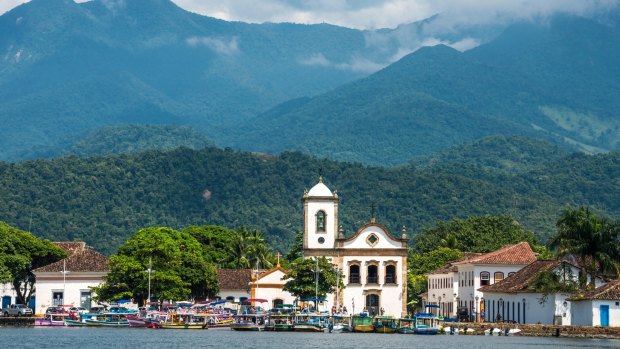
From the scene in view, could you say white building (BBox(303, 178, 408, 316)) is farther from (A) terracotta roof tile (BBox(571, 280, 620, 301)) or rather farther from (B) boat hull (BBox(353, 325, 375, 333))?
→ (A) terracotta roof tile (BBox(571, 280, 620, 301))

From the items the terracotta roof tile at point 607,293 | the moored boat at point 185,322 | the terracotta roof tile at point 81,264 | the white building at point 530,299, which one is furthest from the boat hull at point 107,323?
the terracotta roof tile at point 607,293

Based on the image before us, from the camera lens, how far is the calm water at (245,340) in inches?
3447

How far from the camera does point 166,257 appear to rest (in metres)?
124

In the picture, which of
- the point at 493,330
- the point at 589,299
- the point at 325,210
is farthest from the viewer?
the point at 325,210

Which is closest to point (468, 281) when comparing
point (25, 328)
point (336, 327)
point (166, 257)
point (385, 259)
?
point (385, 259)

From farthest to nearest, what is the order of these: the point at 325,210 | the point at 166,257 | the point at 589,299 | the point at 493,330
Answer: the point at 325,210
the point at 166,257
the point at 493,330
the point at 589,299

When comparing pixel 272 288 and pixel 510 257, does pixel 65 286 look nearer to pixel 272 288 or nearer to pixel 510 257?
pixel 272 288

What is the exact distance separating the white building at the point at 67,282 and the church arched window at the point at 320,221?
18939mm

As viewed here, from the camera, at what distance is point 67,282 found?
130500 mm

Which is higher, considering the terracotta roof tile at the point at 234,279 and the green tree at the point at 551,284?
the terracotta roof tile at the point at 234,279

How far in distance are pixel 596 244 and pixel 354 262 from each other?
29.5m

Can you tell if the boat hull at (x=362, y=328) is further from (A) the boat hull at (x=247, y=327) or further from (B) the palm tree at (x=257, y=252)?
(B) the palm tree at (x=257, y=252)

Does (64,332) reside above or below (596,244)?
below

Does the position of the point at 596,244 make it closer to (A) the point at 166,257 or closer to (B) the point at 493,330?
(B) the point at 493,330
